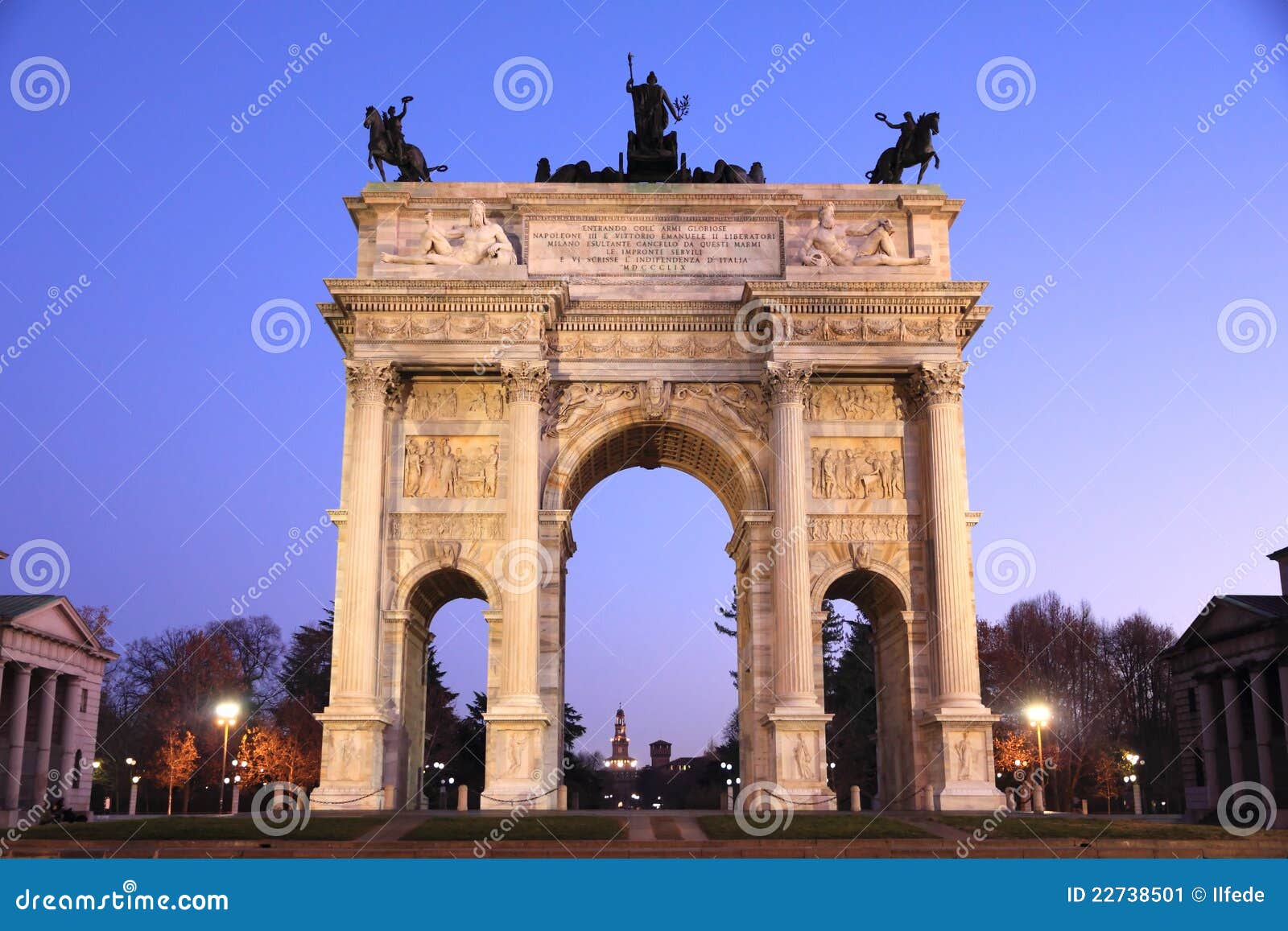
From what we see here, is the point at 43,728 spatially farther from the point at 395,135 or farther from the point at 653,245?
the point at 653,245

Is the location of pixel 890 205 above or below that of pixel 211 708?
above

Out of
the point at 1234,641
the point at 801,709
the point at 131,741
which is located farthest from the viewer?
the point at 131,741

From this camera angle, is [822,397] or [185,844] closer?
[185,844]

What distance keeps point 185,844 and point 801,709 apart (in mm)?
15012

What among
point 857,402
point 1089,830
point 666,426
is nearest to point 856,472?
point 857,402

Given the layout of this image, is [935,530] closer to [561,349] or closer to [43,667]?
[561,349]

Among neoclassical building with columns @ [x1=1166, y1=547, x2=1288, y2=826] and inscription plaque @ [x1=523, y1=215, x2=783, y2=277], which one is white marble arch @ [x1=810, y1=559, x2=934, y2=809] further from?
neoclassical building with columns @ [x1=1166, y1=547, x2=1288, y2=826]

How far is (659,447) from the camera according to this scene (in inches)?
1483

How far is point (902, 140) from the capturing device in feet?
121

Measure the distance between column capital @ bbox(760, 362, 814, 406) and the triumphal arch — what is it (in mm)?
62

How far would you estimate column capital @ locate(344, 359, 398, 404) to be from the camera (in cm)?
3334

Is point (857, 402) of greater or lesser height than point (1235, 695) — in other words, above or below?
above

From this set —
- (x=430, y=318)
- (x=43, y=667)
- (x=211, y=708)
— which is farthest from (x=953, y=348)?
(x=211, y=708)

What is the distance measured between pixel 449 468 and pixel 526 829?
41.9 feet
